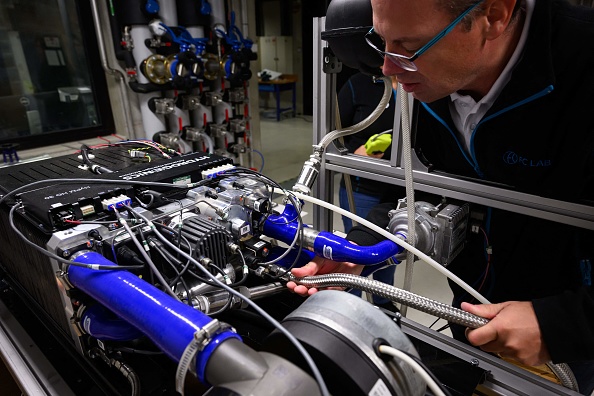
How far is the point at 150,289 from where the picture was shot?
491 millimetres

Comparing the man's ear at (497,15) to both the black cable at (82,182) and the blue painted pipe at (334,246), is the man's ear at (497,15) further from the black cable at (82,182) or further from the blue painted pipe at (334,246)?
the black cable at (82,182)

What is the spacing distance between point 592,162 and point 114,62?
Answer: 2.64 m

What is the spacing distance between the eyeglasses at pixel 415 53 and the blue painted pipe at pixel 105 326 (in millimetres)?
630

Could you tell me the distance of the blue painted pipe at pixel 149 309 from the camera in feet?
1.31

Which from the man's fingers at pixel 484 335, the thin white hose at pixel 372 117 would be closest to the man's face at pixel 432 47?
the thin white hose at pixel 372 117

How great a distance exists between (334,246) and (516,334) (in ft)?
1.05

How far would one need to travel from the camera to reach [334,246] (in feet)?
2.32

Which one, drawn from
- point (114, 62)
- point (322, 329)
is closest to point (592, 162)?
point (322, 329)

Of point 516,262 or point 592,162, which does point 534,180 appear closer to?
point 592,162

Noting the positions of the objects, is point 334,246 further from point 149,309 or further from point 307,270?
point 149,309

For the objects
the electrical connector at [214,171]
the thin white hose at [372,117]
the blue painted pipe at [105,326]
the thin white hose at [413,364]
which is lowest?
the blue painted pipe at [105,326]

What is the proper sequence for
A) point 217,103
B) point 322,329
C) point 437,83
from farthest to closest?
1. point 217,103
2. point 437,83
3. point 322,329

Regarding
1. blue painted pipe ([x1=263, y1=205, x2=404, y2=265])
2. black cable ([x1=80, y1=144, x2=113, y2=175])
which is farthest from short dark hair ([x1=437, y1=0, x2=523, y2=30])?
black cable ([x1=80, y1=144, x2=113, y2=175])

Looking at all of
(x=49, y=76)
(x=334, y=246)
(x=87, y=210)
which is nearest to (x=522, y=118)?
(x=334, y=246)
